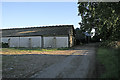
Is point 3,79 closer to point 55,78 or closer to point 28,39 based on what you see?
point 55,78

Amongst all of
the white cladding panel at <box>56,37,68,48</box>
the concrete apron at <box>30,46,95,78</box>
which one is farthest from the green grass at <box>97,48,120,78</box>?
the white cladding panel at <box>56,37,68,48</box>

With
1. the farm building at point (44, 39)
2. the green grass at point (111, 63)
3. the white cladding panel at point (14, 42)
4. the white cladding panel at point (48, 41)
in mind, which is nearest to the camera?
the green grass at point (111, 63)

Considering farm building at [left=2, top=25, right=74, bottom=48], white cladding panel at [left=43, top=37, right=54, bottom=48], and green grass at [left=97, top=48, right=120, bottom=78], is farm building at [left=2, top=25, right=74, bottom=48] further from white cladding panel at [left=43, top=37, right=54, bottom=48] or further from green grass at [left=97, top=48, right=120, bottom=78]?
green grass at [left=97, top=48, right=120, bottom=78]

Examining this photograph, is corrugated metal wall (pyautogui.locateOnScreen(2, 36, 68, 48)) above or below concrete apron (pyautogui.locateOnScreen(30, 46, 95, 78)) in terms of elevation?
above

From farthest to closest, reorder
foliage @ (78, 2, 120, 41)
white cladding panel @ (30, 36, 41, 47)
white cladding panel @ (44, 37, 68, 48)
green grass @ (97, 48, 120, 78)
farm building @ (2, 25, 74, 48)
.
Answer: white cladding panel @ (30, 36, 41, 47) < farm building @ (2, 25, 74, 48) < white cladding panel @ (44, 37, 68, 48) < foliage @ (78, 2, 120, 41) < green grass @ (97, 48, 120, 78)

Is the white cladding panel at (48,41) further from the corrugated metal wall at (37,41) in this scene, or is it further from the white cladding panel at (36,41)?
the white cladding panel at (36,41)

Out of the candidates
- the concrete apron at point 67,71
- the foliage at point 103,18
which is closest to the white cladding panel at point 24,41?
the foliage at point 103,18

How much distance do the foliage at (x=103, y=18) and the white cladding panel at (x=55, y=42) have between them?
5.54 metres

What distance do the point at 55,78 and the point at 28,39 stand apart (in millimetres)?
22530

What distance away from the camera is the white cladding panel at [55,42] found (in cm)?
2317

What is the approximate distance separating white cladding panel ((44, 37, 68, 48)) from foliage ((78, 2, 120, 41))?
18.2 ft

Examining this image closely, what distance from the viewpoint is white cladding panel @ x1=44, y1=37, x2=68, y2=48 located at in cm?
2317

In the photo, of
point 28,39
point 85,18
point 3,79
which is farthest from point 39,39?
point 3,79

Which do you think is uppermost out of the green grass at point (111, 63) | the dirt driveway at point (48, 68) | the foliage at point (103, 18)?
the foliage at point (103, 18)
